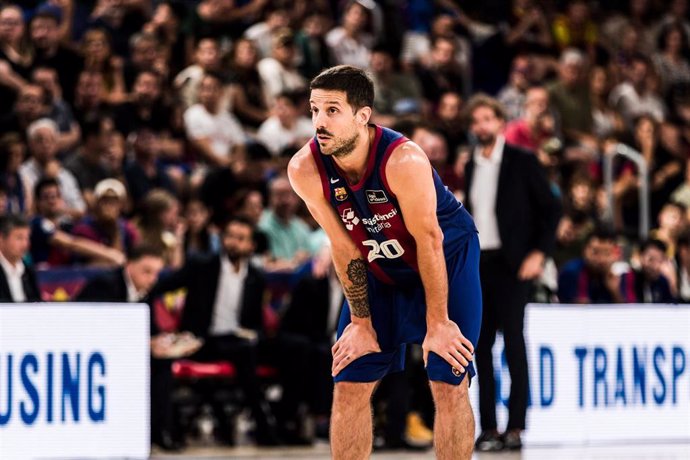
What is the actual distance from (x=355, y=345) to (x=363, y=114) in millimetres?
969

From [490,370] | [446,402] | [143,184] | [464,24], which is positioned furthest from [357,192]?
[464,24]

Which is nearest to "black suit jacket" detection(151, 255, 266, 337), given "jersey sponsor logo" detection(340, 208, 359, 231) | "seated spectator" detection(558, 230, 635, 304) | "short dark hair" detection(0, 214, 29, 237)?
"short dark hair" detection(0, 214, 29, 237)

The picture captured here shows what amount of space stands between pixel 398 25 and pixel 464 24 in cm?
97

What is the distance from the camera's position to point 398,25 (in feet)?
46.6

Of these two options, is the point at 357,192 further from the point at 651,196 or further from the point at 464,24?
the point at 464,24

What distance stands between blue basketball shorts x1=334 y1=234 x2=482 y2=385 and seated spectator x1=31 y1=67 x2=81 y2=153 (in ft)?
19.1

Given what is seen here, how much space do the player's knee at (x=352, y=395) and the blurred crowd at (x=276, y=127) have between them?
3.37 meters

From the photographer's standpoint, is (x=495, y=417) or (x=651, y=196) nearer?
(x=495, y=417)

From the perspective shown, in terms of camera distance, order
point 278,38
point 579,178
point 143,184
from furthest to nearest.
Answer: point 278,38 → point 579,178 → point 143,184

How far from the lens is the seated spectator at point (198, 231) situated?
10.4 m

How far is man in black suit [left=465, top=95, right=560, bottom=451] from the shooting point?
316 inches

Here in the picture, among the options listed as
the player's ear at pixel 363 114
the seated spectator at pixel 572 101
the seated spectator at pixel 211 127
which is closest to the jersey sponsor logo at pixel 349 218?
the player's ear at pixel 363 114

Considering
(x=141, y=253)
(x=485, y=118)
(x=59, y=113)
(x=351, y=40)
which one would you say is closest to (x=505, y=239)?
(x=485, y=118)

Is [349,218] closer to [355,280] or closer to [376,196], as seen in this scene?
[376,196]
